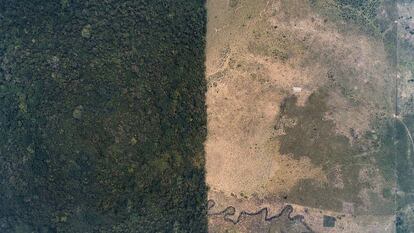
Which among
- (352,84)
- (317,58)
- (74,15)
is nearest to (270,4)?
(317,58)

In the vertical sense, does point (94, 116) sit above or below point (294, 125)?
below

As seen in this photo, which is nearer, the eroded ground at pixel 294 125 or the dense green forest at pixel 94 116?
the dense green forest at pixel 94 116

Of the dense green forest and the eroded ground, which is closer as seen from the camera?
the dense green forest

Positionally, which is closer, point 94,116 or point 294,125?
point 94,116

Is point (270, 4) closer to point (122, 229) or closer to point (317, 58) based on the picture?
point (317, 58)
